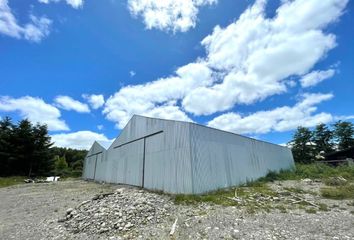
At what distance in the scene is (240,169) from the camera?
478 inches

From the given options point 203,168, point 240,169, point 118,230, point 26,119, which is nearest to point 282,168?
point 240,169

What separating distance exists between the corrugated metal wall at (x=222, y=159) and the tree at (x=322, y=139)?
90.8 feet

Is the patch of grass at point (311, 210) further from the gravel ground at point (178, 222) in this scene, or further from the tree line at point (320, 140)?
the tree line at point (320, 140)

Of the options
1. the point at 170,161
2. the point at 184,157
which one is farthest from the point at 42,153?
the point at 184,157

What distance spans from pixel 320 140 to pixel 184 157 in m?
37.7

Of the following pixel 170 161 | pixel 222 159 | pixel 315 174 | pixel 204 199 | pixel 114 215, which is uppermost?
pixel 222 159

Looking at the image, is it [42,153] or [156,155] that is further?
[42,153]

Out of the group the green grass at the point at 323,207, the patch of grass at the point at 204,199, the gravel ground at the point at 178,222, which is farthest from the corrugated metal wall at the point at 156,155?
the green grass at the point at 323,207

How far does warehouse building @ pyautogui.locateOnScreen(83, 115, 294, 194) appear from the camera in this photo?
30.6 ft

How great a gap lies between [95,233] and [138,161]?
26.3 ft

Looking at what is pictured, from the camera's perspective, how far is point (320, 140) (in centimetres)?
3709

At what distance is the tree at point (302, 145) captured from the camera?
36.0 metres

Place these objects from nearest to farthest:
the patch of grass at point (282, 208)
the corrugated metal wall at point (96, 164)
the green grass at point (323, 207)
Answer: the patch of grass at point (282, 208) < the green grass at point (323, 207) < the corrugated metal wall at point (96, 164)

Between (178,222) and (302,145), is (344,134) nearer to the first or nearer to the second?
(302,145)
